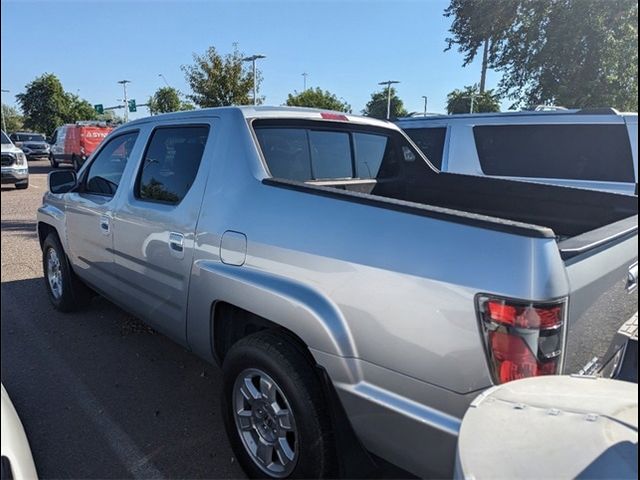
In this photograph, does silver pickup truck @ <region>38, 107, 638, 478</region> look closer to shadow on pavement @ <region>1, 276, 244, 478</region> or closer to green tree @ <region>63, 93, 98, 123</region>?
shadow on pavement @ <region>1, 276, 244, 478</region>

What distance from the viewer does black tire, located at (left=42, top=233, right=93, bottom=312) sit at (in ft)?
14.8

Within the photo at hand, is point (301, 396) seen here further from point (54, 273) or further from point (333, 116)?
point (54, 273)

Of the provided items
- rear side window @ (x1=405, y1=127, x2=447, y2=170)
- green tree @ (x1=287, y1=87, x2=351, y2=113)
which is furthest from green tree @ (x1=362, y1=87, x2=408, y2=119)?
rear side window @ (x1=405, y1=127, x2=447, y2=170)

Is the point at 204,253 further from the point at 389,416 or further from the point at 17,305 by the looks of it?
the point at 17,305

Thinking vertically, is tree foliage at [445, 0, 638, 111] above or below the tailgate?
above

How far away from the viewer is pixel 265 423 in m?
2.43

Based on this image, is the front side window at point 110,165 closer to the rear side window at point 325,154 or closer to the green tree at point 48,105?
the rear side window at point 325,154

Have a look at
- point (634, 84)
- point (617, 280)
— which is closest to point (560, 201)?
point (617, 280)

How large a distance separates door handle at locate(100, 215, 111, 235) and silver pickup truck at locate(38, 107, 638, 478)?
4 centimetres

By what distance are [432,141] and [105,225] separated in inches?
171

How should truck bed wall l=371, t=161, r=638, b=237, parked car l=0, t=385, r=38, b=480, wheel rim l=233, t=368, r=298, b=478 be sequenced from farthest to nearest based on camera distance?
truck bed wall l=371, t=161, r=638, b=237 → wheel rim l=233, t=368, r=298, b=478 → parked car l=0, t=385, r=38, b=480

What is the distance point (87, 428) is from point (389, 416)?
207 centimetres

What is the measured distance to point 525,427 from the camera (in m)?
1.35

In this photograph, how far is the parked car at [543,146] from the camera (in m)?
5.04
